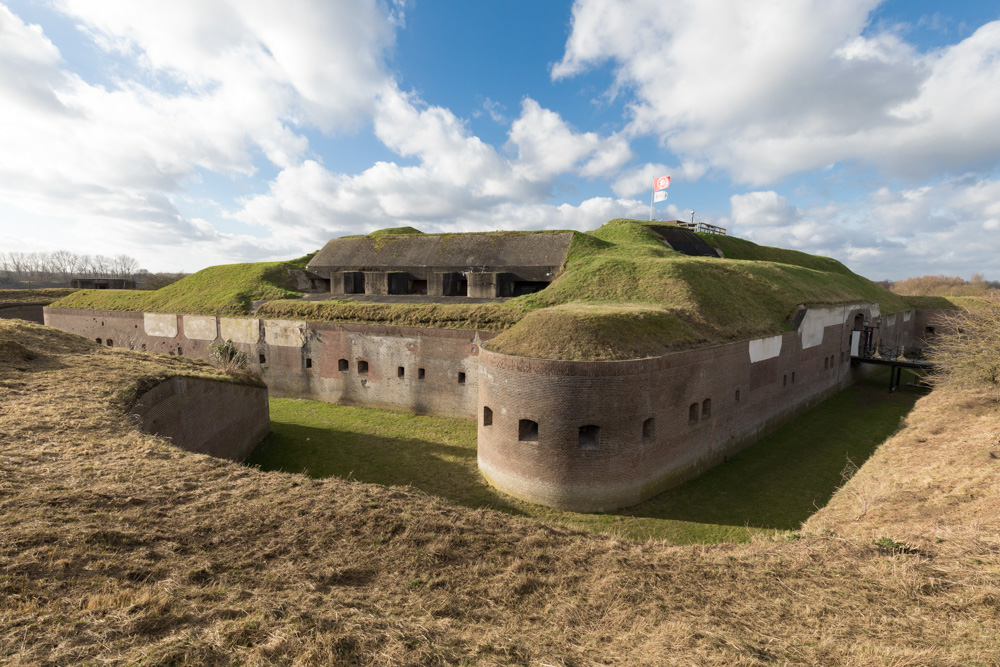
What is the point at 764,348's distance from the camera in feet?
55.1

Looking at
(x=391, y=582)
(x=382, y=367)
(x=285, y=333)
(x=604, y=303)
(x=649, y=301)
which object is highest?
(x=649, y=301)

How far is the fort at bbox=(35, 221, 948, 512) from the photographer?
11.7 metres

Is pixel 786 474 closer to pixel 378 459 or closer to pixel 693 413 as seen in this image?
pixel 693 413

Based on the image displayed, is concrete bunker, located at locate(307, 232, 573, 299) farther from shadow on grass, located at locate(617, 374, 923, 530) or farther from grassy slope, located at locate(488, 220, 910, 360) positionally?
shadow on grass, located at locate(617, 374, 923, 530)

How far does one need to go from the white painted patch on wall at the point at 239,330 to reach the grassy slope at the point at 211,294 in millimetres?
659

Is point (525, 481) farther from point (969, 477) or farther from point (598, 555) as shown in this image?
point (969, 477)

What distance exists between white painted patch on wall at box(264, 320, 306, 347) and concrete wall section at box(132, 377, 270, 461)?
485 cm

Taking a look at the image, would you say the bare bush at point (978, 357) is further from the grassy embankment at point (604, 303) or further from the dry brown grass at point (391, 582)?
the dry brown grass at point (391, 582)

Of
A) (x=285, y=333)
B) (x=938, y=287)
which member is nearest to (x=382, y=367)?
(x=285, y=333)

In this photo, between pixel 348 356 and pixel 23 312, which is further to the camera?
pixel 23 312

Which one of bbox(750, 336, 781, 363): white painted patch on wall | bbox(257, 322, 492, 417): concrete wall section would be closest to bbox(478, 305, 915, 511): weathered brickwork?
bbox(750, 336, 781, 363): white painted patch on wall

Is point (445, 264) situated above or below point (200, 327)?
above

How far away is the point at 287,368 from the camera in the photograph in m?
21.5

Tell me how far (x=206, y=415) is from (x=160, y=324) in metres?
15.0
